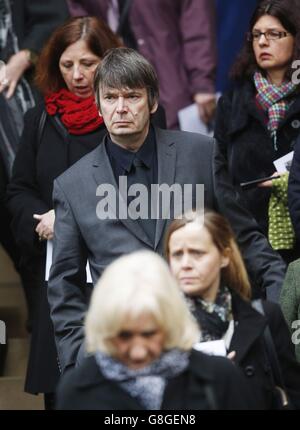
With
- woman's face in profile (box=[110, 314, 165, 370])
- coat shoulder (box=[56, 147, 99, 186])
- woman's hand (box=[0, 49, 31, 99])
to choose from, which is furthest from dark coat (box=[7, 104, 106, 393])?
woman's face in profile (box=[110, 314, 165, 370])

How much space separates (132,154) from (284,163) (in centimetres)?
117

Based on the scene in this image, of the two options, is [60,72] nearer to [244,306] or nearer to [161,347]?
[244,306]

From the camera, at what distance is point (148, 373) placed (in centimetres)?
530

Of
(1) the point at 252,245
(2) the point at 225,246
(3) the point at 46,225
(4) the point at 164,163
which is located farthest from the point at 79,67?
(2) the point at 225,246

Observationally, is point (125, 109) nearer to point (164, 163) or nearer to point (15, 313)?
point (164, 163)

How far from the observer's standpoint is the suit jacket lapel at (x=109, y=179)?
677 centimetres

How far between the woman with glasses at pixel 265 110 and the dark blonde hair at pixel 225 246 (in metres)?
1.71

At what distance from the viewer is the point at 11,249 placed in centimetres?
881

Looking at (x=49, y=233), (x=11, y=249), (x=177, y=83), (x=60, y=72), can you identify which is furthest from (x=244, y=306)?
(x=177, y=83)

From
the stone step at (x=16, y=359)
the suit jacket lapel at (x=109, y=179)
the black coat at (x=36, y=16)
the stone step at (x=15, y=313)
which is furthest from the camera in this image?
the stone step at (x=15, y=313)

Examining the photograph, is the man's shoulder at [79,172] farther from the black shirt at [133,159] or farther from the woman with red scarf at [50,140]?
the woman with red scarf at [50,140]

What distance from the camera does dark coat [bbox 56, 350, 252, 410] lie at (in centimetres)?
530

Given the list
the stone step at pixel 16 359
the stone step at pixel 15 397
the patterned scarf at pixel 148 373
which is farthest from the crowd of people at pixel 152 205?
the stone step at pixel 15 397
